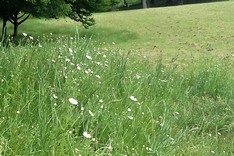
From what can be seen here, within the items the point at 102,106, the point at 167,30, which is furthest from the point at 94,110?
the point at 167,30

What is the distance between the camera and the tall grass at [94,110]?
9.51ft

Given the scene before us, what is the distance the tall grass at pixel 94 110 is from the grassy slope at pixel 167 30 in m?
7.27

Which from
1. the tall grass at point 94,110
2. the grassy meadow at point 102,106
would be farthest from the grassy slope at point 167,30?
→ the tall grass at point 94,110

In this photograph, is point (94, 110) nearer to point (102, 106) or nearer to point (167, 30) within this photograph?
point (102, 106)

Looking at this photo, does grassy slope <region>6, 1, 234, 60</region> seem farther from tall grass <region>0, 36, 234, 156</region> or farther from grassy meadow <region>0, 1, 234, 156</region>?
tall grass <region>0, 36, 234, 156</region>

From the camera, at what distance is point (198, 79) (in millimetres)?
6012

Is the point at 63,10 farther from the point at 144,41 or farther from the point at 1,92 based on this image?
the point at 1,92

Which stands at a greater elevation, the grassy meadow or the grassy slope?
the grassy meadow

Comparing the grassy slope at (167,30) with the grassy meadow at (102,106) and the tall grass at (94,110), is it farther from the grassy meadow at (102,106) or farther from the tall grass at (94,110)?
the tall grass at (94,110)

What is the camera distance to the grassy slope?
555 inches

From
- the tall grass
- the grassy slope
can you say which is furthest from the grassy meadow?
the grassy slope

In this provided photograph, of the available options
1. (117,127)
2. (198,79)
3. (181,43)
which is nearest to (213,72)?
(198,79)

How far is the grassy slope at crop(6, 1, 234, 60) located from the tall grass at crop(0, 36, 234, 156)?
7268 millimetres

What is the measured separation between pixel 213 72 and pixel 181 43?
9.53 m
